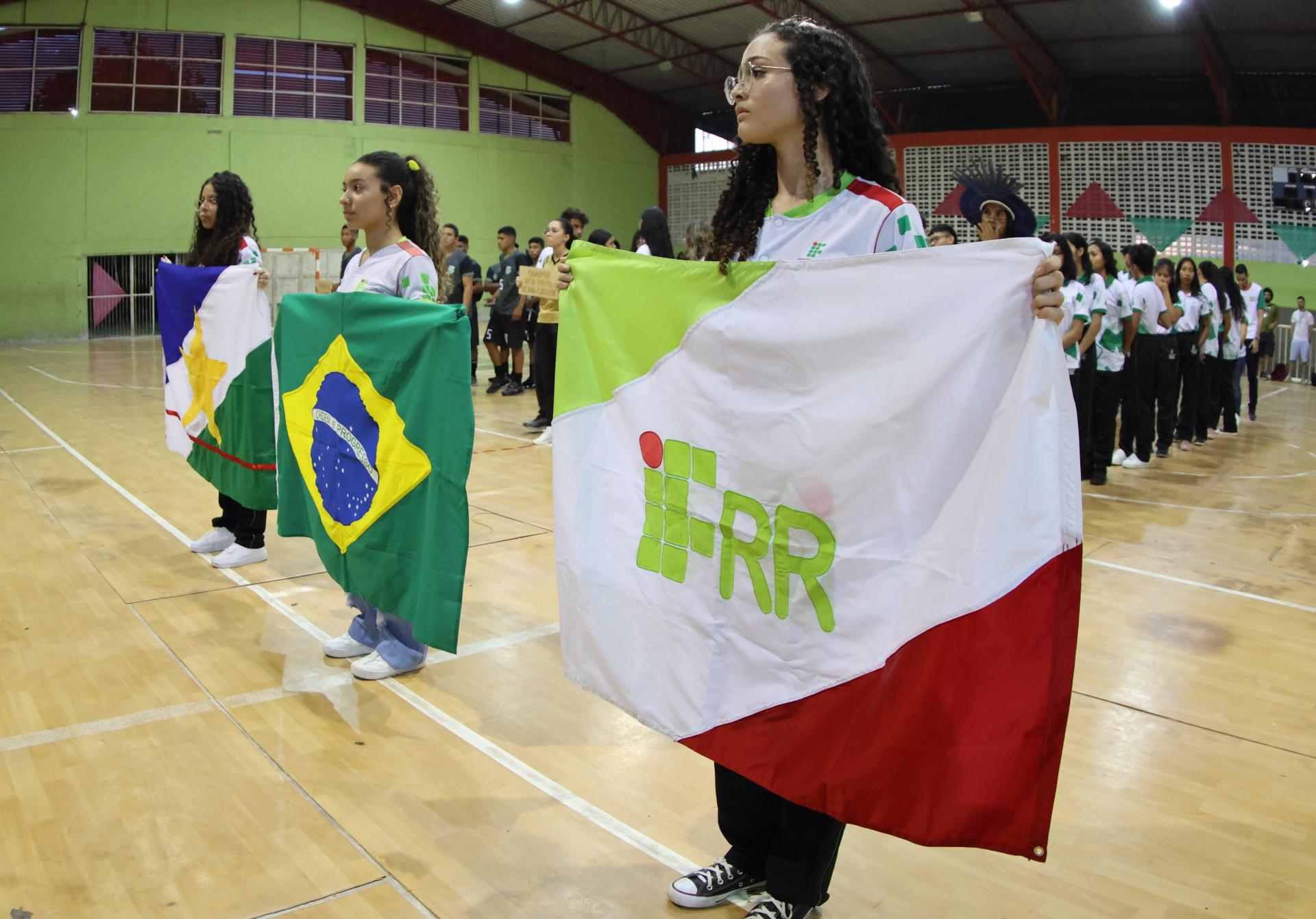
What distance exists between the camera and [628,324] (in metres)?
2.15

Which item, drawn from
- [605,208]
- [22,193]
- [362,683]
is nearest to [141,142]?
[22,193]

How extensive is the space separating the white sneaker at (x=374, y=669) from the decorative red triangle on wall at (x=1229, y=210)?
1500 cm

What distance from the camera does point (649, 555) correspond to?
2.05 meters

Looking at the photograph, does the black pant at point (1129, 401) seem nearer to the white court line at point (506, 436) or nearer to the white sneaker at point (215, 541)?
the white court line at point (506, 436)

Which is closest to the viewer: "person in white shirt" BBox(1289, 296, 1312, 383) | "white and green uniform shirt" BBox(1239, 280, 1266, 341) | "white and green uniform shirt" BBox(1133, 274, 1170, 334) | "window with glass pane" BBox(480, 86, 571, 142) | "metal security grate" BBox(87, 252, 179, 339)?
"white and green uniform shirt" BBox(1133, 274, 1170, 334)

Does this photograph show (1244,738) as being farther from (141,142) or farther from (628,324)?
(141,142)

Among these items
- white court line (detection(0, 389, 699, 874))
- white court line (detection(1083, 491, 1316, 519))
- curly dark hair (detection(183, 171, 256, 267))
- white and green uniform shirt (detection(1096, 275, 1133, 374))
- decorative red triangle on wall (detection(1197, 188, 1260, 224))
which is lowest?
white court line (detection(0, 389, 699, 874))

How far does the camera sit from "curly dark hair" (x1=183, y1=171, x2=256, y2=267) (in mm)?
4391

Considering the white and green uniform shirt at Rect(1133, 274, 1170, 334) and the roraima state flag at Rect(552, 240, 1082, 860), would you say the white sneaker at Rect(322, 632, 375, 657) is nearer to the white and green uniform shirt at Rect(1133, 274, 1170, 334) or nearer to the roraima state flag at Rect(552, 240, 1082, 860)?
the roraima state flag at Rect(552, 240, 1082, 860)

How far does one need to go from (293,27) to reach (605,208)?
6723mm

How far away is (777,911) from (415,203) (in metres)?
2.42

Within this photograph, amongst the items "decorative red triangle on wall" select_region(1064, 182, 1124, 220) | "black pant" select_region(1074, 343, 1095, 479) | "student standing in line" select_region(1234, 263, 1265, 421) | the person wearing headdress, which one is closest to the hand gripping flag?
the person wearing headdress

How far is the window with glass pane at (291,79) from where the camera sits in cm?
1697

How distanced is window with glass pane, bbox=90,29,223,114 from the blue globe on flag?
15456 millimetres
